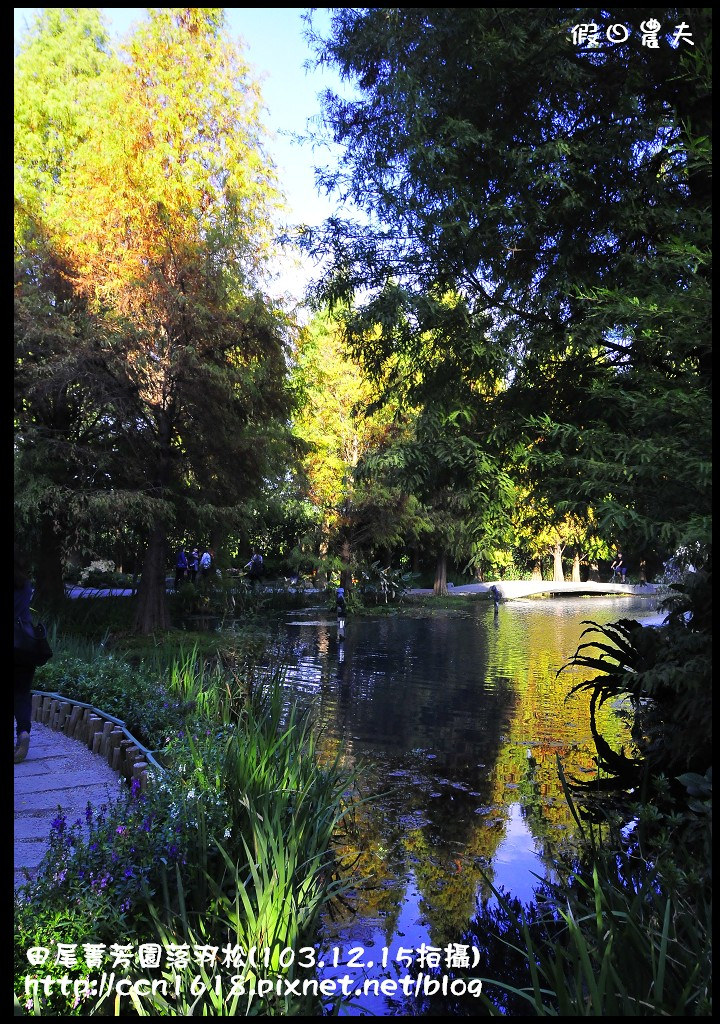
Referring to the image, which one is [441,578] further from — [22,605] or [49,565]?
[22,605]

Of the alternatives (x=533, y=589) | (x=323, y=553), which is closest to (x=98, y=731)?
(x=323, y=553)

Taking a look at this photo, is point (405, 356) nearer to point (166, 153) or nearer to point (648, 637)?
point (648, 637)

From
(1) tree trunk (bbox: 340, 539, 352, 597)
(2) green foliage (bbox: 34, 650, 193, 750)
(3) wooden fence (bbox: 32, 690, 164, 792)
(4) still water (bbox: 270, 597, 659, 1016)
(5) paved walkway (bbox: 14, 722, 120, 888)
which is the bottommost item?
(4) still water (bbox: 270, 597, 659, 1016)

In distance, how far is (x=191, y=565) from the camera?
28.0 metres

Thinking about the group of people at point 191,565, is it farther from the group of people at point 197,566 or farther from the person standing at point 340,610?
the person standing at point 340,610

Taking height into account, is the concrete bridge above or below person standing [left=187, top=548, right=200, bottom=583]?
below

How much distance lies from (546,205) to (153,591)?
12094mm

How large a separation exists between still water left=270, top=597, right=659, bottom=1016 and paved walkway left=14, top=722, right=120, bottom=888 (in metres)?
1.52

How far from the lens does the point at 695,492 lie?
4.35m

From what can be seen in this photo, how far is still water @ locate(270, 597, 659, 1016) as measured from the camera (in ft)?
13.6

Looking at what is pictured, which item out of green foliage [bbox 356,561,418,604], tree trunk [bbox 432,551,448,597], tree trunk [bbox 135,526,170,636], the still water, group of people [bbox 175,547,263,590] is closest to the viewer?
the still water

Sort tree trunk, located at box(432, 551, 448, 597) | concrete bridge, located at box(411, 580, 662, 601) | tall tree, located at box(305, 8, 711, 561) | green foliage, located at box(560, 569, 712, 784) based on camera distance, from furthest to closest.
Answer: concrete bridge, located at box(411, 580, 662, 601) → tree trunk, located at box(432, 551, 448, 597) → tall tree, located at box(305, 8, 711, 561) → green foliage, located at box(560, 569, 712, 784)

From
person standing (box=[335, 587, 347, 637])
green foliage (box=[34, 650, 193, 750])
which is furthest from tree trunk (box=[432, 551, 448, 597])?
green foliage (box=[34, 650, 193, 750])

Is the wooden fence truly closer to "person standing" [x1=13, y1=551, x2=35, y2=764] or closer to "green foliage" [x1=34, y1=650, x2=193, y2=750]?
"green foliage" [x1=34, y1=650, x2=193, y2=750]
